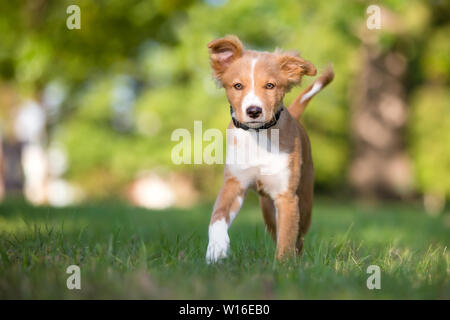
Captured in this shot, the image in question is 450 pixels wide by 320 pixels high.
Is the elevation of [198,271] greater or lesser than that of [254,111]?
lesser

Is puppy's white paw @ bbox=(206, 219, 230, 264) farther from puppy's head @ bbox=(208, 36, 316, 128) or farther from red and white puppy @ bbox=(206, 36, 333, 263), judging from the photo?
puppy's head @ bbox=(208, 36, 316, 128)

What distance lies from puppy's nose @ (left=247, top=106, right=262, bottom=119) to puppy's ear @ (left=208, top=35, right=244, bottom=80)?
1.86 feet

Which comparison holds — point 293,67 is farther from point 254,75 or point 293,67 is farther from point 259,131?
point 259,131

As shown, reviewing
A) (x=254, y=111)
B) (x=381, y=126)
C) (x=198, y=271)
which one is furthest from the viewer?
(x=381, y=126)

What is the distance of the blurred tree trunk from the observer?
1413cm

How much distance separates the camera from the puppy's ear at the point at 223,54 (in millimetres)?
3852

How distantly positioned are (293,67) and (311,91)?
671mm

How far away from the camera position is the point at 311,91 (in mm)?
4516

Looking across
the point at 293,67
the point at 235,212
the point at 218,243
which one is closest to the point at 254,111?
the point at 293,67

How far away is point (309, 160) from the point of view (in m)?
4.25

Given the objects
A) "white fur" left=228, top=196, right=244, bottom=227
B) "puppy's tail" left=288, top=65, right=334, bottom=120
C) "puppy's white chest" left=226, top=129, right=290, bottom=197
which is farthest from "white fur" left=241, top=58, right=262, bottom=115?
"puppy's tail" left=288, top=65, right=334, bottom=120

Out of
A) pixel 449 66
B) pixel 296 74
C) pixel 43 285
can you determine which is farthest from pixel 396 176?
pixel 43 285
